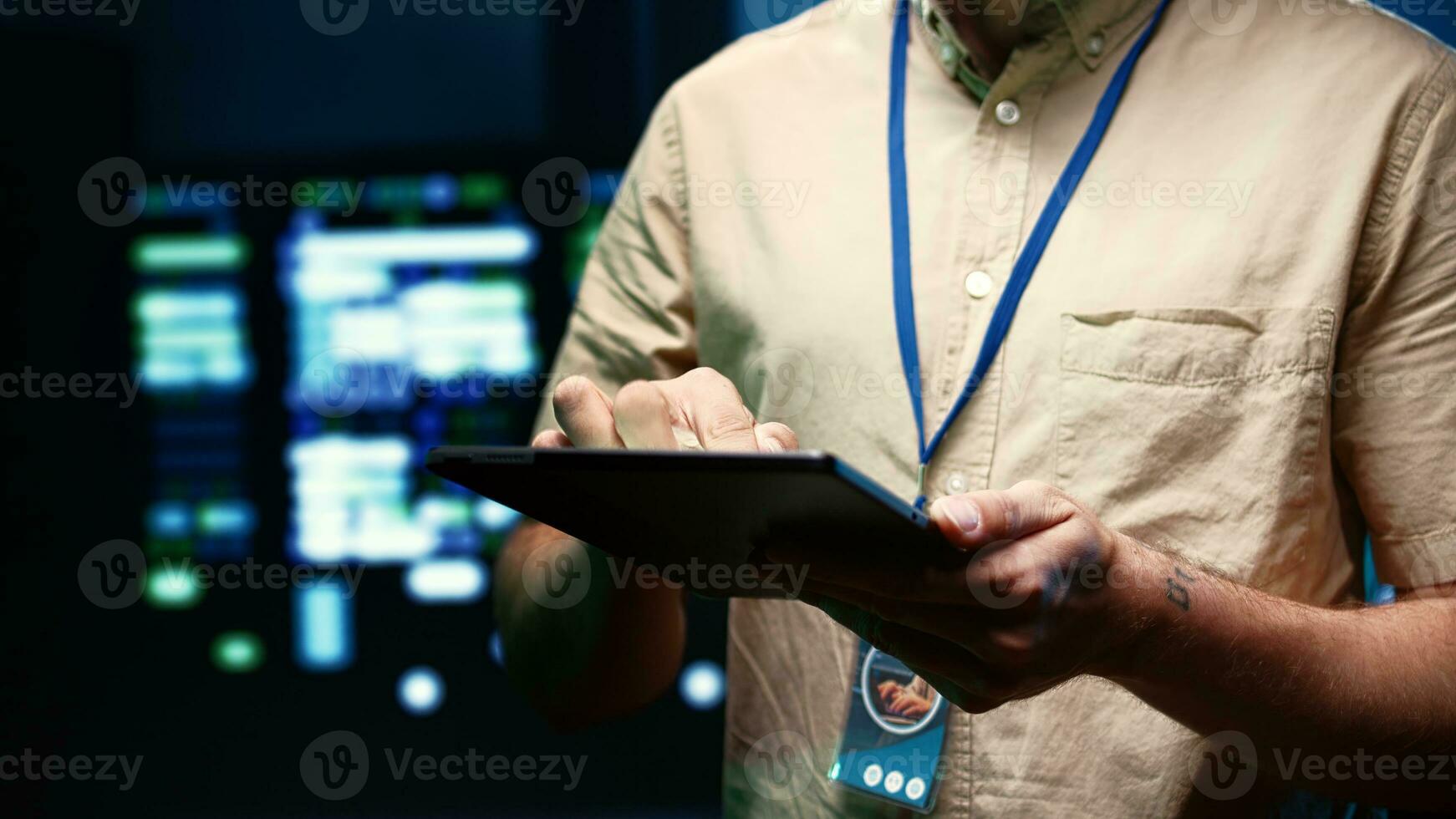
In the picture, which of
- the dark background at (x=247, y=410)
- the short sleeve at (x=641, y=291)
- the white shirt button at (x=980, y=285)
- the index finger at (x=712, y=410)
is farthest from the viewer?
the dark background at (x=247, y=410)

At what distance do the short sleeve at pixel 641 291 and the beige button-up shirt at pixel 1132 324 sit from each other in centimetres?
2

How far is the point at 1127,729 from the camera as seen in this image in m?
1.08

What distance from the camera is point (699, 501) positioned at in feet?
2.53

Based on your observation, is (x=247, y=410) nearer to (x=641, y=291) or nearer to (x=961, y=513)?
(x=641, y=291)

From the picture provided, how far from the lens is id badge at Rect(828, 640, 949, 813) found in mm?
1084

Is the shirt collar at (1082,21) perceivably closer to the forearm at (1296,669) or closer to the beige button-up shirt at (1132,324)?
the beige button-up shirt at (1132,324)

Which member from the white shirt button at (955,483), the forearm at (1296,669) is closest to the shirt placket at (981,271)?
the white shirt button at (955,483)

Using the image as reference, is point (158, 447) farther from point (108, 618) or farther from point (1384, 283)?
point (1384, 283)

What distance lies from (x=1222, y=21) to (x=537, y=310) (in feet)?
4.89

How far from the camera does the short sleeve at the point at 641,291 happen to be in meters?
1.27

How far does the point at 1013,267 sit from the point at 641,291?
38cm

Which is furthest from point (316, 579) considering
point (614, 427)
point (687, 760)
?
point (614, 427)

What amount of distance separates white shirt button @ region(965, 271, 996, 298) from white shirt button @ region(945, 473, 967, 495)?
0.16m

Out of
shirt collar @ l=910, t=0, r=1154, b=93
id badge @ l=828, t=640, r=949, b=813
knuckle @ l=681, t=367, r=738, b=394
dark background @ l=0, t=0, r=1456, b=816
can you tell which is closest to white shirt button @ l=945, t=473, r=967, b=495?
id badge @ l=828, t=640, r=949, b=813
